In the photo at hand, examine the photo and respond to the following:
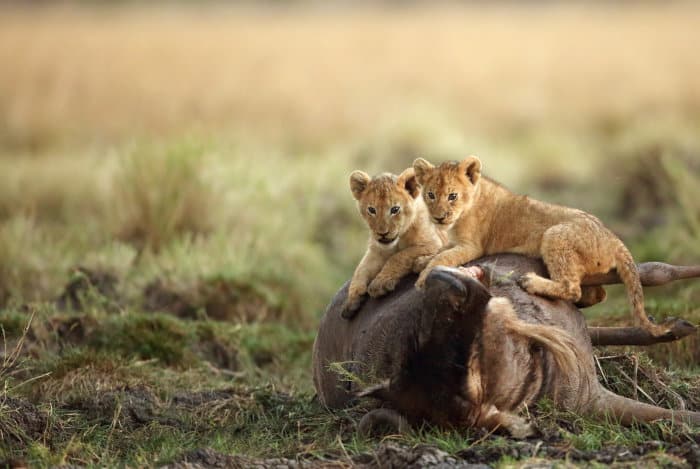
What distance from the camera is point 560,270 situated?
20.1 ft

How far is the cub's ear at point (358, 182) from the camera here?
676 centimetres

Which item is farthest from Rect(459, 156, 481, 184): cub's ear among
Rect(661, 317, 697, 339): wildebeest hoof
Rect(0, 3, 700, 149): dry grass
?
Rect(0, 3, 700, 149): dry grass

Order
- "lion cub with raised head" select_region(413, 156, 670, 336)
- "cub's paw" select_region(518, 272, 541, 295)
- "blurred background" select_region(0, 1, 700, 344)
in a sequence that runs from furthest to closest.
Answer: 1. "blurred background" select_region(0, 1, 700, 344)
2. "lion cub with raised head" select_region(413, 156, 670, 336)
3. "cub's paw" select_region(518, 272, 541, 295)

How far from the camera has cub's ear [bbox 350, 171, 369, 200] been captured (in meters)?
6.76

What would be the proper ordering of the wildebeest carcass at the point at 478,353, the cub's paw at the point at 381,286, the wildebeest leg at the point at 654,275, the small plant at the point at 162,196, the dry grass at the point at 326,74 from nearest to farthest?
the wildebeest carcass at the point at 478,353, the wildebeest leg at the point at 654,275, the cub's paw at the point at 381,286, the small plant at the point at 162,196, the dry grass at the point at 326,74

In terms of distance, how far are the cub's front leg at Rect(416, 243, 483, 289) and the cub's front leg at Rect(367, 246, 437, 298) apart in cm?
19

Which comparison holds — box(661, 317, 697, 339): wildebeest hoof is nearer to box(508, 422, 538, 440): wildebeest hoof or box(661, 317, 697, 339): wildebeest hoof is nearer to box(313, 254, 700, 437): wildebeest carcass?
box(313, 254, 700, 437): wildebeest carcass

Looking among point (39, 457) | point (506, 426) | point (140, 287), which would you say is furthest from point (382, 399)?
point (140, 287)

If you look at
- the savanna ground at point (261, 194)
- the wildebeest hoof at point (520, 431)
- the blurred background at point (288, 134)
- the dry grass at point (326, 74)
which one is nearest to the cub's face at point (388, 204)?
the savanna ground at point (261, 194)

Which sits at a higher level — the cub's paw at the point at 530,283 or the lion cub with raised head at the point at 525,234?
the lion cub with raised head at the point at 525,234

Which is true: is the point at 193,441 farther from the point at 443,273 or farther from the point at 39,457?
the point at 443,273

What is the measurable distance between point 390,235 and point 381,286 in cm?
29

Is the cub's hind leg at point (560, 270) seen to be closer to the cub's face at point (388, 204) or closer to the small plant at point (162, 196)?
the cub's face at point (388, 204)

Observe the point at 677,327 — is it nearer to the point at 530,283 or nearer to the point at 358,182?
the point at 530,283
